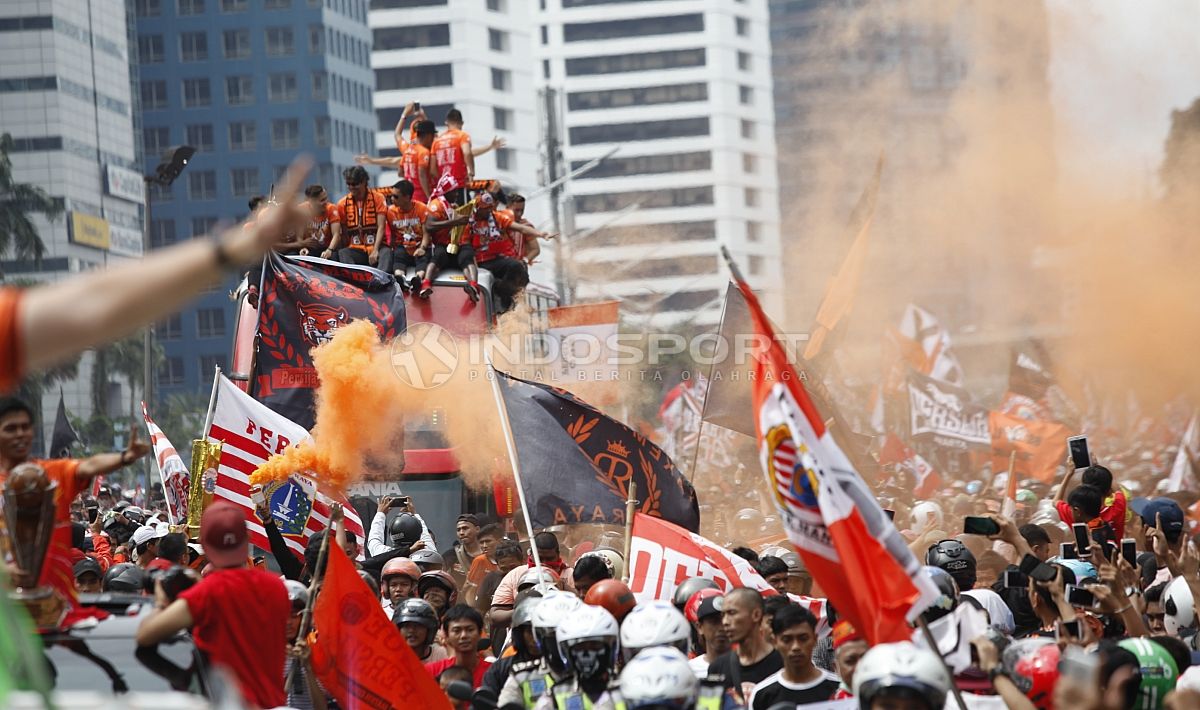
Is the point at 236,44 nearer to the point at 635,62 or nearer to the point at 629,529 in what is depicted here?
the point at 635,62

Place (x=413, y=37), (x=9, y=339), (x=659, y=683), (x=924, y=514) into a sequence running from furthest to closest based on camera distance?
(x=413, y=37), (x=924, y=514), (x=659, y=683), (x=9, y=339)

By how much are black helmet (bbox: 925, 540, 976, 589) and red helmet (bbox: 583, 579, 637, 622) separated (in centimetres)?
163

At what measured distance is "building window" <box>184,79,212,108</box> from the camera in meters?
96.6

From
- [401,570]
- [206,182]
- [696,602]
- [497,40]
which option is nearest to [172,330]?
[206,182]

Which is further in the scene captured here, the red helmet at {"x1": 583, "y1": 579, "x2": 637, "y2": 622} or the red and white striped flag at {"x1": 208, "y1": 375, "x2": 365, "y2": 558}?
the red and white striped flag at {"x1": 208, "y1": 375, "x2": 365, "y2": 558}

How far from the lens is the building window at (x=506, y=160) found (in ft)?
341

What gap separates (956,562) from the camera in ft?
26.6

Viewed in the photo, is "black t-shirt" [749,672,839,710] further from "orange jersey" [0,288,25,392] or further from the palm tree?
the palm tree

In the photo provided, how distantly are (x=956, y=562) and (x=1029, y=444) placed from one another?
45.0ft

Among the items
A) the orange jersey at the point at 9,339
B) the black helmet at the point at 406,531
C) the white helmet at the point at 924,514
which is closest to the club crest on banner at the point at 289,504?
the black helmet at the point at 406,531

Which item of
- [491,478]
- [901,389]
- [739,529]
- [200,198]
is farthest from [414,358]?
[200,198]

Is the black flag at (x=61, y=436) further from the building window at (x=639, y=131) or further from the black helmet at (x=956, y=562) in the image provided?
the building window at (x=639, y=131)

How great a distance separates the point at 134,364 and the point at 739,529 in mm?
55249

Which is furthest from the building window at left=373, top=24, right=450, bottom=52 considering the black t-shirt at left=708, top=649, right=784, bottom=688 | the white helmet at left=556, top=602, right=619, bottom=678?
the white helmet at left=556, top=602, right=619, bottom=678
